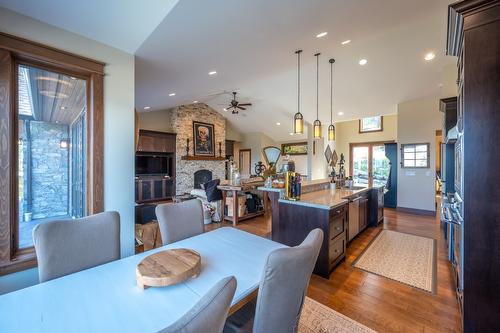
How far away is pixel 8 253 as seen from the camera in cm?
160

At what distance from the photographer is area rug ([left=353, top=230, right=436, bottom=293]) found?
2541mm

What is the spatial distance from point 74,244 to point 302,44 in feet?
10.1

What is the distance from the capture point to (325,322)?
1.84 metres

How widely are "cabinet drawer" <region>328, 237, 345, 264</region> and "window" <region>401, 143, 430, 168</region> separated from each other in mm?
4242

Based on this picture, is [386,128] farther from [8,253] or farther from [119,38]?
[8,253]

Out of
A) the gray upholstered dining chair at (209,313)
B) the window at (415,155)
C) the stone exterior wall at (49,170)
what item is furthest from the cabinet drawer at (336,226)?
the window at (415,155)

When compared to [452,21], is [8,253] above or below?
below

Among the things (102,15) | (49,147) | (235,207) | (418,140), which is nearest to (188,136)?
(235,207)

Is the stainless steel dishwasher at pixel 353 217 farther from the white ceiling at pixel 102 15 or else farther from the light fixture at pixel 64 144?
the light fixture at pixel 64 144

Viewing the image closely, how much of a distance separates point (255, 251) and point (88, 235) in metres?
1.14

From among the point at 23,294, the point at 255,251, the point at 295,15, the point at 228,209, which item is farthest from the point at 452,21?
the point at 228,209

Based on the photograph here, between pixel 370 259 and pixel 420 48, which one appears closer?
pixel 370 259

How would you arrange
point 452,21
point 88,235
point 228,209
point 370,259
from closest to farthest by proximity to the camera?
point 88,235, point 452,21, point 370,259, point 228,209

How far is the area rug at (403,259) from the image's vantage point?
2.54 meters
